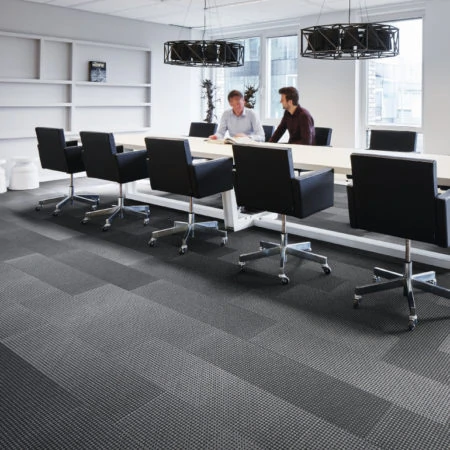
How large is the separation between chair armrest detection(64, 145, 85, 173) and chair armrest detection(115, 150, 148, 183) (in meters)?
0.78

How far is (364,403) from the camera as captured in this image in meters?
1.87

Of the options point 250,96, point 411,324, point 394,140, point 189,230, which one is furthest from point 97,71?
point 411,324

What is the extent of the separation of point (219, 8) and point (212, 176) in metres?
3.95

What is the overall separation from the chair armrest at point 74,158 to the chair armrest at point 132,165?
0.78 m

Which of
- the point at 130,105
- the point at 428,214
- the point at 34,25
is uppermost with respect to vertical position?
the point at 34,25

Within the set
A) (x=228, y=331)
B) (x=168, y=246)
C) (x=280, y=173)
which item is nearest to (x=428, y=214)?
(x=280, y=173)

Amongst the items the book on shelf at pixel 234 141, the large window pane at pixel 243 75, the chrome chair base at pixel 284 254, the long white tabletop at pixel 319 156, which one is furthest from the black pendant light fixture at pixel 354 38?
the large window pane at pixel 243 75

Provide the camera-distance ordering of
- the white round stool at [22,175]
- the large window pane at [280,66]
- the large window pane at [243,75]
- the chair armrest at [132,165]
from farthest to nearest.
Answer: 1. the large window pane at [243,75]
2. the large window pane at [280,66]
3. the white round stool at [22,175]
4. the chair armrest at [132,165]

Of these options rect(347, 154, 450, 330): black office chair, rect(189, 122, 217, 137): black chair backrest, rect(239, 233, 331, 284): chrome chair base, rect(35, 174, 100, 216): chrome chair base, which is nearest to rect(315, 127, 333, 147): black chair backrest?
rect(189, 122, 217, 137): black chair backrest

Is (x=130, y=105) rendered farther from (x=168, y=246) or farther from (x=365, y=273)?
(x=365, y=273)

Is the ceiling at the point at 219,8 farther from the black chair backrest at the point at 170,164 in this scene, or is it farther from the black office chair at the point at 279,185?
the black office chair at the point at 279,185

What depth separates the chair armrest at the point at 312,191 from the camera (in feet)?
9.65

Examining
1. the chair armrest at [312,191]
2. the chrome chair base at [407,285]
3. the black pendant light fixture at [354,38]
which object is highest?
the black pendant light fixture at [354,38]

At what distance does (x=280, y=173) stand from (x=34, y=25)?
4957 mm
